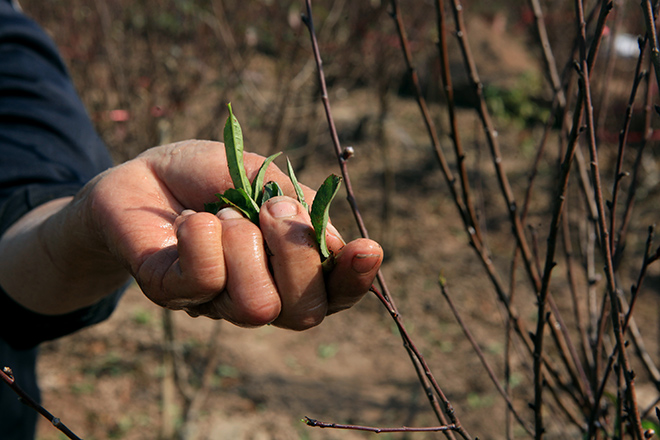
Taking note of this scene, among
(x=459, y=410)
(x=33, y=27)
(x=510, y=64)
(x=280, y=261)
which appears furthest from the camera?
(x=510, y=64)

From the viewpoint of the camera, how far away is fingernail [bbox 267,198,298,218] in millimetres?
899

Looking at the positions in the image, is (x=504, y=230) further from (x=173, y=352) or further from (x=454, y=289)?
(x=173, y=352)

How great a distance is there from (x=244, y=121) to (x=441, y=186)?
2807 millimetres

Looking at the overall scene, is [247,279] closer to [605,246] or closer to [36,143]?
[605,246]

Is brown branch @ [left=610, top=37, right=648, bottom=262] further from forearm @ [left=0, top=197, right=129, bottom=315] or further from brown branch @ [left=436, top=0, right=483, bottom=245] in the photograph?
forearm @ [left=0, top=197, right=129, bottom=315]

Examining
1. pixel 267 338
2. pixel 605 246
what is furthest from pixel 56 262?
pixel 267 338

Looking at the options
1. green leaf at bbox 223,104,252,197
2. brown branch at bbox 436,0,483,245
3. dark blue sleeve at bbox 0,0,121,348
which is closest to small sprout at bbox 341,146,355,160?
green leaf at bbox 223,104,252,197

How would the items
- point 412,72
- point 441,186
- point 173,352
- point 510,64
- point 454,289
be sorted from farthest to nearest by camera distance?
point 510,64 → point 441,186 → point 454,289 → point 173,352 → point 412,72

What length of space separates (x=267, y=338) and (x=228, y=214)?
4065mm

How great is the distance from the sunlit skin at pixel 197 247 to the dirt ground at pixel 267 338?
5.47ft

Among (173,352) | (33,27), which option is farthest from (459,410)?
(33,27)

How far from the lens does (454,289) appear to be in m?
5.51

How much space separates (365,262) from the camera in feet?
2.79

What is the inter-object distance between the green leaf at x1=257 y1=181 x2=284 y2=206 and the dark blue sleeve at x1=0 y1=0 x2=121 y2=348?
88 centimetres
